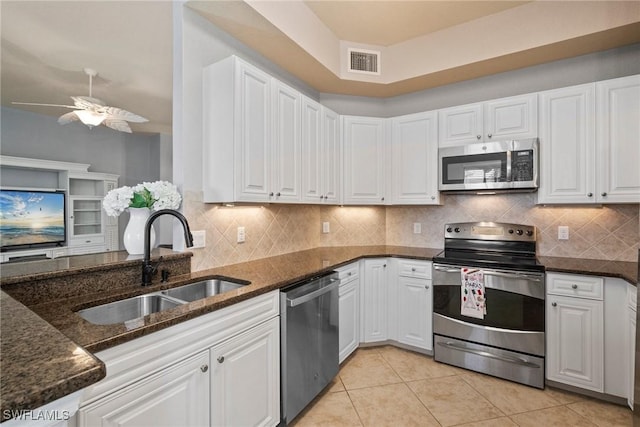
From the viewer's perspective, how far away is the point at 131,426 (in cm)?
104

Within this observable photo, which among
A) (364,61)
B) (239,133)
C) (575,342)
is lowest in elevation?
(575,342)

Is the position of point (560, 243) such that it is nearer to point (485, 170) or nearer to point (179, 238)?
point (485, 170)

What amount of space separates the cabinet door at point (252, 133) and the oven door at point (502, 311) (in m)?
1.68

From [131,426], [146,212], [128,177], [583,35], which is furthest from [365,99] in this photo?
[128,177]

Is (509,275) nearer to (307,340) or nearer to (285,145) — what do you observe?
(307,340)

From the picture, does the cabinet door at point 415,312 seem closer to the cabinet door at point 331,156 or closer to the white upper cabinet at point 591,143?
the cabinet door at point 331,156

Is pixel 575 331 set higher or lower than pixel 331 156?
lower

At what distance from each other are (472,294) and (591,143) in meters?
1.45

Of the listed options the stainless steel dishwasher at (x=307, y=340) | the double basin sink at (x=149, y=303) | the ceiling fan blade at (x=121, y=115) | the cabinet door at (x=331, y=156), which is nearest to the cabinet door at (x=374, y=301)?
the stainless steel dishwasher at (x=307, y=340)

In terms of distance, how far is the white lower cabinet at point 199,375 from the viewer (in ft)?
3.25

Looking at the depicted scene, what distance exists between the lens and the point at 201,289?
184 cm

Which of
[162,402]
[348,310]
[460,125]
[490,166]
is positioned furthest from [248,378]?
[460,125]

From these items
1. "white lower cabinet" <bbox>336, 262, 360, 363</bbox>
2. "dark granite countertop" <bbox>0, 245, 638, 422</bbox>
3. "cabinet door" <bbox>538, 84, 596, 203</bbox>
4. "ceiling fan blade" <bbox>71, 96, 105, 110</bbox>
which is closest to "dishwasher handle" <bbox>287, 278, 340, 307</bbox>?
"dark granite countertop" <bbox>0, 245, 638, 422</bbox>

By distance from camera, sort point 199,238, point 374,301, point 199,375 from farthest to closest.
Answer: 1. point 374,301
2. point 199,238
3. point 199,375
